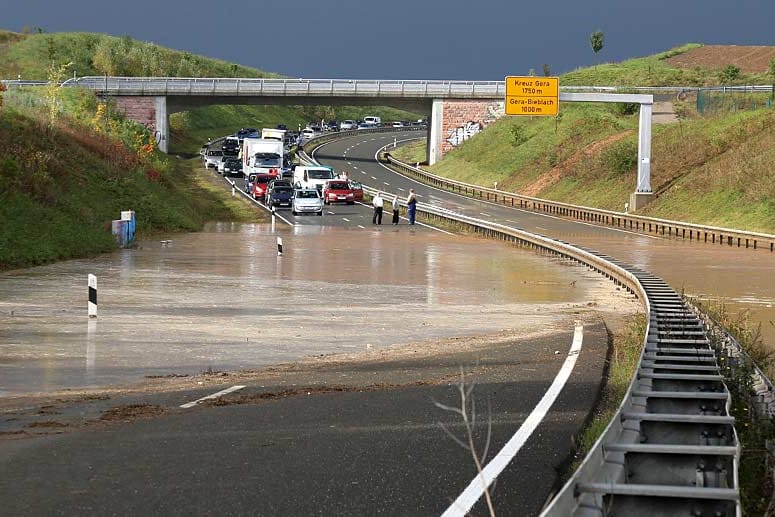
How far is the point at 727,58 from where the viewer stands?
449ft

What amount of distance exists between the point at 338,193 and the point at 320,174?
4.78m

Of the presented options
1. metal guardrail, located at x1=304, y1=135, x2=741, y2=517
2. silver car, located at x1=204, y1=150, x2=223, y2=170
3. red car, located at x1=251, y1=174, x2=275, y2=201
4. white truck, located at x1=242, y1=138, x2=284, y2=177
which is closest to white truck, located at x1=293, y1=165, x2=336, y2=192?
red car, located at x1=251, y1=174, x2=275, y2=201

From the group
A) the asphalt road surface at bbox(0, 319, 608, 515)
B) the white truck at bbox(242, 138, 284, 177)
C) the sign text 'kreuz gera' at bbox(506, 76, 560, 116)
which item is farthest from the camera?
the white truck at bbox(242, 138, 284, 177)

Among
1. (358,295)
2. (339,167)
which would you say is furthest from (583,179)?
(358,295)

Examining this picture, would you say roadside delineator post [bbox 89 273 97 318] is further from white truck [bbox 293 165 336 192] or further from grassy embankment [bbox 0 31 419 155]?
grassy embankment [bbox 0 31 419 155]

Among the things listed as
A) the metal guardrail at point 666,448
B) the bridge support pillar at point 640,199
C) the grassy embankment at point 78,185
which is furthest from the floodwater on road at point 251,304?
the bridge support pillar at point 640,199

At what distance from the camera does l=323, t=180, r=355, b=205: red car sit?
Result: 76.6 m

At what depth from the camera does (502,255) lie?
4212 centimetres

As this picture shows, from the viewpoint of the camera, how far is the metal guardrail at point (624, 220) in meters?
48.2

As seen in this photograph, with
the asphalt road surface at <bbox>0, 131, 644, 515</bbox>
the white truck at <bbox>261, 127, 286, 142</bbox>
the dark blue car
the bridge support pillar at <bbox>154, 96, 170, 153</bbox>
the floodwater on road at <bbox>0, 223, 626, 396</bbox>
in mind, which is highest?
the bridge support pillar at <bbox>154, 96, 170, 153</bbox>

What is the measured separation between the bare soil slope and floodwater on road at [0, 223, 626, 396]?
91.5 metres

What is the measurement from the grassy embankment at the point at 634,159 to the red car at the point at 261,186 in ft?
61.6

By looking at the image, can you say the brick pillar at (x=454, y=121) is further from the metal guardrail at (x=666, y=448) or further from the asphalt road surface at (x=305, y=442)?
the asphalt road surface at (x=305, y=442)

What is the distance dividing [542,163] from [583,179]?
12274 mm
